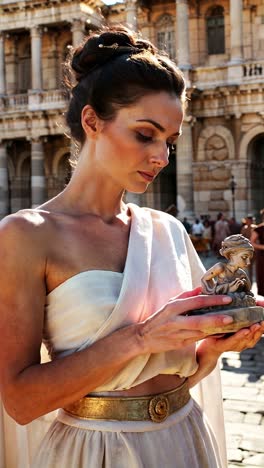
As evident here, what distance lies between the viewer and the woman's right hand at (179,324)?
1761mm

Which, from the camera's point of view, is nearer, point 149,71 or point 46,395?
point 46,395

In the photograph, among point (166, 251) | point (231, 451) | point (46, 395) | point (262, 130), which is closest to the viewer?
point (46, 395)

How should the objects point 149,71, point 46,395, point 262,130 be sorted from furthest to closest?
point 262,130 < point 149,71 < point 46,395

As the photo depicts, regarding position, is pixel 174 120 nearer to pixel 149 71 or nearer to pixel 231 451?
pixel 149 71

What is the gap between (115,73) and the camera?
6.55 feet

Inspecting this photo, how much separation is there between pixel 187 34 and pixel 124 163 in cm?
2483

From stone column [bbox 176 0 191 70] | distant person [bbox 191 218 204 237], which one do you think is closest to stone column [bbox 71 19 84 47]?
stone column [bbox 176 0 191 70]

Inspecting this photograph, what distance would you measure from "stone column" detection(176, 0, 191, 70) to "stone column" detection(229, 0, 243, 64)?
1.77m

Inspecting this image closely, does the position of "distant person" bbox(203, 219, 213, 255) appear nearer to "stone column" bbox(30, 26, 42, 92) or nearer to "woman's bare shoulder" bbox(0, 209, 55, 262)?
"stone column" bbox(30, 26, 42, 92)

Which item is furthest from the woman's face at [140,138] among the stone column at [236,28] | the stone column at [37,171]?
the stone column at [37,171]

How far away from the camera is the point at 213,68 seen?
82.5ft

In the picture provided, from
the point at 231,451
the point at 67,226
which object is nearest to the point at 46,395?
the point at 67,226

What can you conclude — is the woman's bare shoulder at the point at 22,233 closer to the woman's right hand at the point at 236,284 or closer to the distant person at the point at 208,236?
the woman's right hand at the point at 236,284

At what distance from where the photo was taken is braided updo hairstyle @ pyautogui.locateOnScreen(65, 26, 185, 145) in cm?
198
